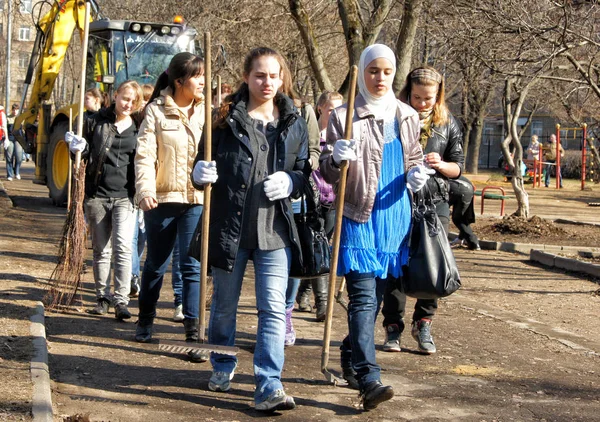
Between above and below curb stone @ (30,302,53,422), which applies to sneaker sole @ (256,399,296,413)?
below

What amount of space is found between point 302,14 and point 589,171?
2492 cm

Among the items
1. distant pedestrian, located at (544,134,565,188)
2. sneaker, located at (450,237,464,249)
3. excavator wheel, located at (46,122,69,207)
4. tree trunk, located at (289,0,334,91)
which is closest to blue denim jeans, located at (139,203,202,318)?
sneaker, located at (450,237,464,249)

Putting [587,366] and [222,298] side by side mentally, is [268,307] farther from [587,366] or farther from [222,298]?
[587,366]

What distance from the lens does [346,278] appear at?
224 inches

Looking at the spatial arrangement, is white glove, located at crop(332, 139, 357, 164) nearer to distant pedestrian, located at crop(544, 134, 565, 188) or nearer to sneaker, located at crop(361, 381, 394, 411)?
sneaker, located at crop(361, 381, 394, 411)

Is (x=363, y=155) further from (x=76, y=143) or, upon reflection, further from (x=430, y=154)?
(x=76, y=143)

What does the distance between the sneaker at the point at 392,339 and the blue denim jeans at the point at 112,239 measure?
221cm

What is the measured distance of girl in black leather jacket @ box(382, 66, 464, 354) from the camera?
664cm

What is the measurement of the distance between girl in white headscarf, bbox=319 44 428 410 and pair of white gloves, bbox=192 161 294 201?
0.31 meters

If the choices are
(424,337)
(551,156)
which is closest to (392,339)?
(424,337)

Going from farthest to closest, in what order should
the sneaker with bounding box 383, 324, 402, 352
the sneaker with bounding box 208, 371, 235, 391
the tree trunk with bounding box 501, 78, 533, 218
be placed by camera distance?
the tree trunk with bounding box 501, 78, 533, 218, the sneaker with bounding box 383, 324, 402, 352, the sneaker with bounding box 208, 371, 235, 391

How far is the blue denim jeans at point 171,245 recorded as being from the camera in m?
6.86

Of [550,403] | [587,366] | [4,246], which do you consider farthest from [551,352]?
[4,246]

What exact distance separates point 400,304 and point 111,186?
8.93ft
